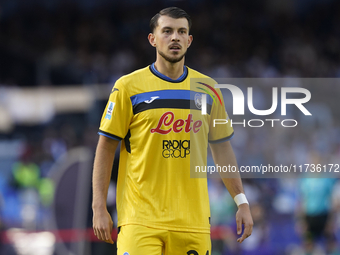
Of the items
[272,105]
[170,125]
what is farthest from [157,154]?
[272,105]

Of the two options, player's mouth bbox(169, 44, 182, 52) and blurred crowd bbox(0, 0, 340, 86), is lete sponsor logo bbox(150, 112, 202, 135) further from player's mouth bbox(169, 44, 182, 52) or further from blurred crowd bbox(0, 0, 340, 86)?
blurred crowd bbox(0, 0, 340, 86)

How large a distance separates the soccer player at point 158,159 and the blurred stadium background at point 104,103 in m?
3.49

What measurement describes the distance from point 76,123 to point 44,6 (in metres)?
5.90

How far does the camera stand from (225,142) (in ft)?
11.0

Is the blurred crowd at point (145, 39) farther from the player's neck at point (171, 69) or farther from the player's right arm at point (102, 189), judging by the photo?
the player's right arm at point (102, 189)

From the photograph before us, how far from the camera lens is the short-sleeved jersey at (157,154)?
9.81ft

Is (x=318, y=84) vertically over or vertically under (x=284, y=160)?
over

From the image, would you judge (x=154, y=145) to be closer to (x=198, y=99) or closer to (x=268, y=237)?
(x=198, y=99)

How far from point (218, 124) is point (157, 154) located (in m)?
0.54

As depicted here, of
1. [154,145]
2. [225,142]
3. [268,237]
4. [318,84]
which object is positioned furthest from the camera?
[318,84]

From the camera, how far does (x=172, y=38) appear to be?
121 inches

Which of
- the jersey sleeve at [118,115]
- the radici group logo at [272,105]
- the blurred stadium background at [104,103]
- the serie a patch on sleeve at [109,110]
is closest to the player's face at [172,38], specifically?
the jersey sleeve at [118,115]

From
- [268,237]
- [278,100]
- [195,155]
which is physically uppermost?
[278,100]

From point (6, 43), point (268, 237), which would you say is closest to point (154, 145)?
point (268, 237)
